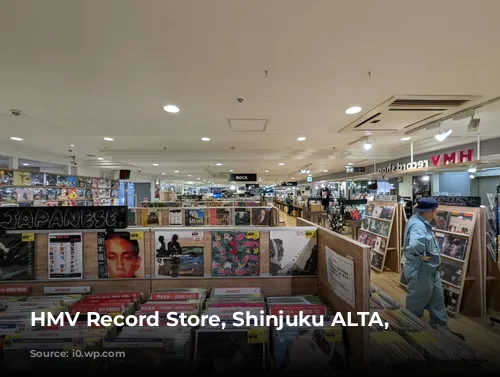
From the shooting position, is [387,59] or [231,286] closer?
[231,286]

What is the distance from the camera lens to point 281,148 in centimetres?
751

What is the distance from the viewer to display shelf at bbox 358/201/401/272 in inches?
227

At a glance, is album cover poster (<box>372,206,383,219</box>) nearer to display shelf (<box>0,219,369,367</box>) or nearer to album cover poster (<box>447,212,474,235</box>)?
album cover poster (<box>447,212,474,235</box>)

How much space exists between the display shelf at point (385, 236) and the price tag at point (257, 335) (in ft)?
17.7

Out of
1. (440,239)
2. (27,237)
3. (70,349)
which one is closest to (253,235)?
(70,349)

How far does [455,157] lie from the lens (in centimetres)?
685

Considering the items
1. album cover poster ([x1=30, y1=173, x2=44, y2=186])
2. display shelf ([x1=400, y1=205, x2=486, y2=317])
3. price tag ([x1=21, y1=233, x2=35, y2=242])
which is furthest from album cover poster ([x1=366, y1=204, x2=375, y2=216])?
album cover poster ([x1=30, y1=173, x2=44, y2=186])

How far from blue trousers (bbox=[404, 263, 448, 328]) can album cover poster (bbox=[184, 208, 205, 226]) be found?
3.94 metres

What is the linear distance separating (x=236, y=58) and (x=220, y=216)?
12.9ft

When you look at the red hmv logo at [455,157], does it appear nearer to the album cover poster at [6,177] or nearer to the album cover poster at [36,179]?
the album cover poster at [6,177]

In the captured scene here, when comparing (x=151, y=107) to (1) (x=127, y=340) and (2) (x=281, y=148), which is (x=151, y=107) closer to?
(1) (x=127, y=340)

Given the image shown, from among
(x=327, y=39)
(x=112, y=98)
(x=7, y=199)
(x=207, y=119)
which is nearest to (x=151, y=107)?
(x=112, y=98)

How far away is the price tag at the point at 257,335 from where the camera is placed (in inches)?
52.9

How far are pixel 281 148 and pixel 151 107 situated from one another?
4643 mm
